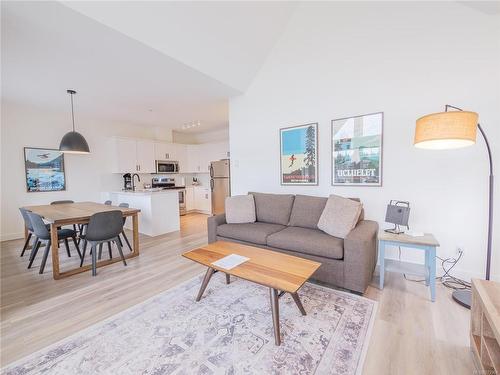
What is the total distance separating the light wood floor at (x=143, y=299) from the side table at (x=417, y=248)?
0.11 m

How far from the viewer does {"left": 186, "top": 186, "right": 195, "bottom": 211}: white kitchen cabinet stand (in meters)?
6.82

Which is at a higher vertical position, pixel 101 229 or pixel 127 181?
pixel 127 181

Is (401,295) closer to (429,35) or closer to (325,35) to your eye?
(429,35)

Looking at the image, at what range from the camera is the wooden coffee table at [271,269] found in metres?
1.51

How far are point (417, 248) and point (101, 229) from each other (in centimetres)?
347

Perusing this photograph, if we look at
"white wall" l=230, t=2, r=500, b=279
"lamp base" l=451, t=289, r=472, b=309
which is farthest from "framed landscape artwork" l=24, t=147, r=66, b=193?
"lamp base" l=451, t=289, r=472, b=309

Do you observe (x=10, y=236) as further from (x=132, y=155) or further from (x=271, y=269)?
(x=271, y=269)

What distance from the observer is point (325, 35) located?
10.1 feet

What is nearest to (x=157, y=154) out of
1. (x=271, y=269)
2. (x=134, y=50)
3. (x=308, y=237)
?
(x=134, y=50)

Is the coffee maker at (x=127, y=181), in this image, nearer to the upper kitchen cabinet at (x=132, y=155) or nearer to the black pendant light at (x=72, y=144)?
the upper kitchen cabinet at (x=132, y=155)

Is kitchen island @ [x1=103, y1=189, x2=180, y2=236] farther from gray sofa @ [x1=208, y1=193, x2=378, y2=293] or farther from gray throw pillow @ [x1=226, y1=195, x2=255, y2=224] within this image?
gray throw pillow @ [x1=226, y1=195, x2=255, y2=224]

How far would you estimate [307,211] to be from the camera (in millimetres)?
2904

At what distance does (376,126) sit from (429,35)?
3.40 ft

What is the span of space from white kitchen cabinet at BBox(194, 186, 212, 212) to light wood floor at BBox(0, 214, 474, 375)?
3534 millimetres
